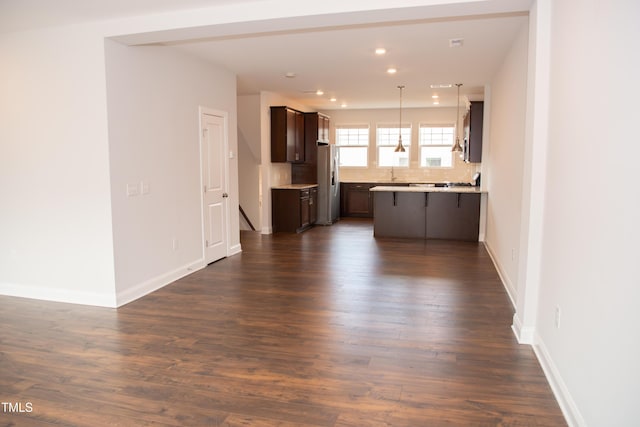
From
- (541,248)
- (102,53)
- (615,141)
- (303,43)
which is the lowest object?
(541,248)

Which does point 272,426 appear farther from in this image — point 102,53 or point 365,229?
point 365,229

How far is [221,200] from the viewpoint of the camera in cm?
622

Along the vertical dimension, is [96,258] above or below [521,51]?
below

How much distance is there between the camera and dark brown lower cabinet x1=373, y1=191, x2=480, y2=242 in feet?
25.3

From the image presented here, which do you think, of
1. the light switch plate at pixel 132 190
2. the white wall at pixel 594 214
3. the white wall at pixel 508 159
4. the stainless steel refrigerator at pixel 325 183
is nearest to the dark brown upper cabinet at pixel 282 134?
the stainless steel refrigerator at pixel 325 183

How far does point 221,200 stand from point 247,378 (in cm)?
370

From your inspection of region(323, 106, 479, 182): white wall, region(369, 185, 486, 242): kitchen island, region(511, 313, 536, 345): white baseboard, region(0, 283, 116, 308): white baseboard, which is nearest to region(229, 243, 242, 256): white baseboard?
region(0, 283, 116, 308): white baseboard

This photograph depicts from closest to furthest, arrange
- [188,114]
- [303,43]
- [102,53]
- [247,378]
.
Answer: [247,378], [102,53], [303,43], [188,114]

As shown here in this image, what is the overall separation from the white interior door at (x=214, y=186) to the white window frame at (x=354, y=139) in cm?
558

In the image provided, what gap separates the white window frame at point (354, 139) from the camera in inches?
450

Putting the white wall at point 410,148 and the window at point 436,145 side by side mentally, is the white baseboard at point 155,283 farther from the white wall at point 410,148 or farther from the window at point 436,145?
the window at point 436,145

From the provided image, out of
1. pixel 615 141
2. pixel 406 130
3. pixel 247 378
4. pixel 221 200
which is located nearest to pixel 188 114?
pixel 221 200

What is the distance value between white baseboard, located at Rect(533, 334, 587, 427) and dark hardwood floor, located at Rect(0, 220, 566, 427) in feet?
0.16

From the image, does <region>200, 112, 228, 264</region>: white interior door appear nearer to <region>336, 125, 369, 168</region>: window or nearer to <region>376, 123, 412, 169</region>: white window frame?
<region>336, 125, 369, 168</region>: window
